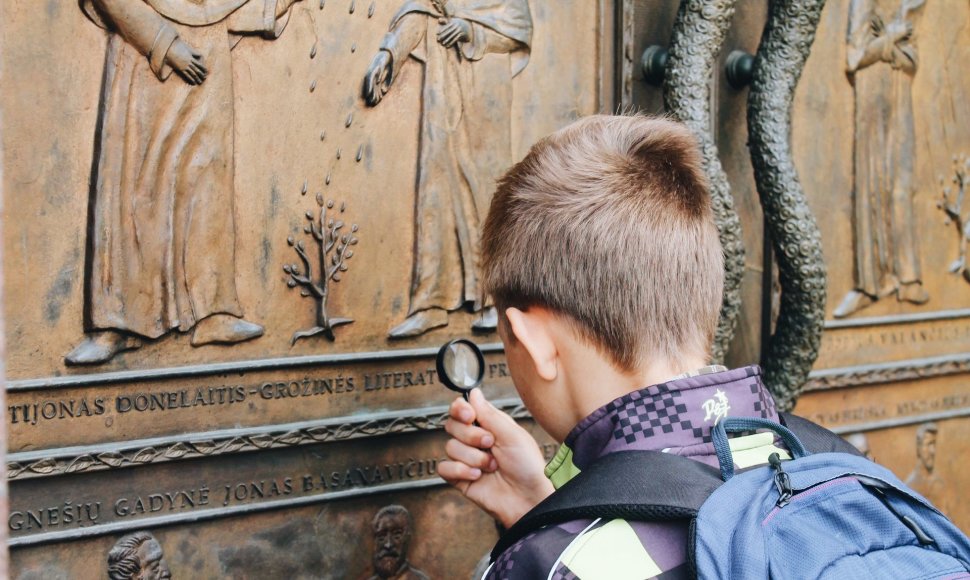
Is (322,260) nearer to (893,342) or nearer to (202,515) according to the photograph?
(202,515)

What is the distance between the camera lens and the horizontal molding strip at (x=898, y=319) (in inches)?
123

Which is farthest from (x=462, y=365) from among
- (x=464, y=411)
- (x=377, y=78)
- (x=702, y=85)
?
(x=702, y=85)

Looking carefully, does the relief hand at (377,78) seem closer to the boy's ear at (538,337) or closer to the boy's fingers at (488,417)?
the boy's fingers at (488,417)

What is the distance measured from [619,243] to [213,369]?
990 mm

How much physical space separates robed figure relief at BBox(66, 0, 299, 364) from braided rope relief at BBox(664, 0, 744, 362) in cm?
88

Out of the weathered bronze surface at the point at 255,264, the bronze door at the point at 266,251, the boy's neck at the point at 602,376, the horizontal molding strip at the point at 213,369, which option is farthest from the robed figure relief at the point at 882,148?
the boy's neck at the point at 602,376

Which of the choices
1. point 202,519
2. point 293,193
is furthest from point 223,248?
point 202,519

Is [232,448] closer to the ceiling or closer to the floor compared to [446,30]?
closer to the floor

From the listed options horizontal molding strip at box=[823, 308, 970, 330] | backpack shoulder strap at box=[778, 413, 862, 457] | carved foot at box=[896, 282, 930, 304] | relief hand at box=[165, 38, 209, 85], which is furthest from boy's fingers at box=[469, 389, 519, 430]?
carved foot at box=[896, 282, 930, 304]

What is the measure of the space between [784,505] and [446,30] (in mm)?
1463

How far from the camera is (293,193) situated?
2.19 meters

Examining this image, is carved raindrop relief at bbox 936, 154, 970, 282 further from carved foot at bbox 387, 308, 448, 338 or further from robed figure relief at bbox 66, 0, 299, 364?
robed figure relief at bbox 66, 0, 299, 364

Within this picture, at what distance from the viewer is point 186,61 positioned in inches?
79.1

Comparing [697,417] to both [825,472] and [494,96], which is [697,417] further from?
[494,96]
